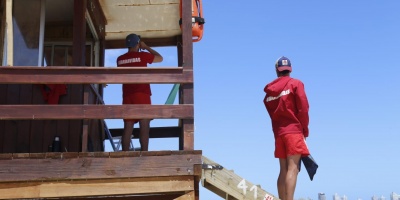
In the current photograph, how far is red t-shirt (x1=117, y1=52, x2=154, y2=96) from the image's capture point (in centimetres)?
678

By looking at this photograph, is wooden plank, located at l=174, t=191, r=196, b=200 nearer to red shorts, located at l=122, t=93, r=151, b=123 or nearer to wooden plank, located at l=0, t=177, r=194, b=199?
wooden plank, located at l=0, t=177, r=194, b=199

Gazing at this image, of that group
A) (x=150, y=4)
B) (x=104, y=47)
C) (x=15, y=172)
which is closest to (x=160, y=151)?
(x=15, y=172)

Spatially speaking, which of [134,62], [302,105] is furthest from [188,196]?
[134,62]

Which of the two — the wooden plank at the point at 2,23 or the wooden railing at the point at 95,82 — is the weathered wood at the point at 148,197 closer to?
the wooden railing at the point at 95,82

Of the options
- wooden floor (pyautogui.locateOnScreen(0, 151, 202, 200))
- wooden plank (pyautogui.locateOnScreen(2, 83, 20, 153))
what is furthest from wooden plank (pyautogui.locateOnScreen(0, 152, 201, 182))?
wooden plank (pyautogui.locateOnScreen(2, 83, 20, 153))

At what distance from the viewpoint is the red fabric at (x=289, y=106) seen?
5930 mm

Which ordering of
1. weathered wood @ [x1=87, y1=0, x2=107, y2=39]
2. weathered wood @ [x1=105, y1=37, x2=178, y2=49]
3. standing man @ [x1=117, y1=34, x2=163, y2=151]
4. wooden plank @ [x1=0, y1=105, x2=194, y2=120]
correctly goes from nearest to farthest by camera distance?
wooden plank @ [x1=0, y1=105, x2=194, y2=120], standing man @ [x1=117, y1=34, x2=163, y2=151], weathered wood @ [x1=87, y1=0, x2=107, y2=39], weathered wood @ [x1=105, y1=37, x2=178, y2=49]

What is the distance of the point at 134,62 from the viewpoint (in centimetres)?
683

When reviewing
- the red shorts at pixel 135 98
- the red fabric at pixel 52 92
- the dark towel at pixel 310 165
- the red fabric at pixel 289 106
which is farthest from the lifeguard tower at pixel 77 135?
the red fabric at pixel 289 106

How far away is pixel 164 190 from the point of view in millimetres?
5762

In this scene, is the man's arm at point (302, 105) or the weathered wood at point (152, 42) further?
the weathered wood at point (152, 42)

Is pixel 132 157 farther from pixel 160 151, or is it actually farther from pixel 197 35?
pixel 197 35

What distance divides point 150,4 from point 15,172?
371 centimetres

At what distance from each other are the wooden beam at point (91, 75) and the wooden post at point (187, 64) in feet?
0.34
